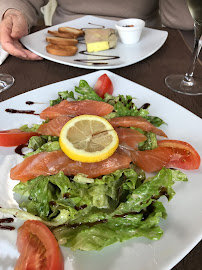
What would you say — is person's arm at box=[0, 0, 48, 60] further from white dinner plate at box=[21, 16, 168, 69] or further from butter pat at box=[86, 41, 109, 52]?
butter pat at box=[86, 41, 109, 52]

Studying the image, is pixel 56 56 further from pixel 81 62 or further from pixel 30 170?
pixel 30 170

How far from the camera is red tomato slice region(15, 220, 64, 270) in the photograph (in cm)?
62

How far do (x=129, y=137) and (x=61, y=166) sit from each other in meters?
0.26

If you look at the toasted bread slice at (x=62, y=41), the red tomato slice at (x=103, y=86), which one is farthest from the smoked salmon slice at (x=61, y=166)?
the toasted bread slice at (x=62, y=41)

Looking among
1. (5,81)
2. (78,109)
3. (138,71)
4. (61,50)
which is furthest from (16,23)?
(78,109)

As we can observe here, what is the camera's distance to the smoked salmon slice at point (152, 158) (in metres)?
0.89

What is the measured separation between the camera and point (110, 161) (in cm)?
86

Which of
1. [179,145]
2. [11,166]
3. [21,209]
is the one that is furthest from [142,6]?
[21,209]

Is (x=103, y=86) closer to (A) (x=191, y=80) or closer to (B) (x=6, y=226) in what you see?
(A) (x=191, y=80)

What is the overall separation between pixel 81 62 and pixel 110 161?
83 cm

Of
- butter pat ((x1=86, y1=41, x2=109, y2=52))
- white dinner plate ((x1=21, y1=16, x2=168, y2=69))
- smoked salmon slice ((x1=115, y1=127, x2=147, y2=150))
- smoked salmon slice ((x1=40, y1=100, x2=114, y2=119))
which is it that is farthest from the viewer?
butter pat ((x1=86, y1=41, x2=109, y2=52))

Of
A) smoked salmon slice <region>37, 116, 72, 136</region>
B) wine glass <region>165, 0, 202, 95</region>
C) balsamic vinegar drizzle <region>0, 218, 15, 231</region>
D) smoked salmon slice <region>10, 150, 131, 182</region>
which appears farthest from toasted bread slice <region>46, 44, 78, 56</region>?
balsamic vinegar drizzle <region>0, 218, 15, 231</region>

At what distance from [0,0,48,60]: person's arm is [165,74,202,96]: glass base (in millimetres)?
728

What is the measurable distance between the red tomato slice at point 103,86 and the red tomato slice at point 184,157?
0.44 m
